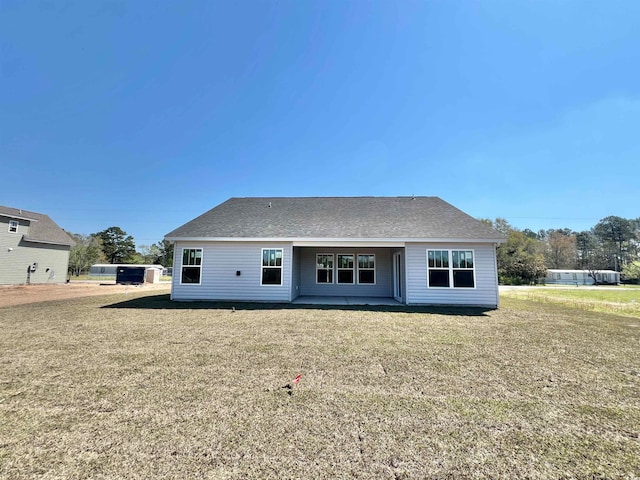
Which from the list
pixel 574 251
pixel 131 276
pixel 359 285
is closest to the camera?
pixel 359 285

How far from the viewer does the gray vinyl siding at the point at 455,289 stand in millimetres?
9984

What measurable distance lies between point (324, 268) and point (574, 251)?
58.8 m

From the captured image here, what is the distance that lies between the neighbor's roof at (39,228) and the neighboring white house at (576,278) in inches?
2091

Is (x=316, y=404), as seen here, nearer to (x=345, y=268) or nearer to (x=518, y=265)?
(x=345, y=268)

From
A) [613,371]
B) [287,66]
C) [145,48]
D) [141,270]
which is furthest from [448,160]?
[141,270]

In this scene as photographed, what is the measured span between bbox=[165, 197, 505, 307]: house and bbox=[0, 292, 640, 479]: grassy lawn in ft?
13.6

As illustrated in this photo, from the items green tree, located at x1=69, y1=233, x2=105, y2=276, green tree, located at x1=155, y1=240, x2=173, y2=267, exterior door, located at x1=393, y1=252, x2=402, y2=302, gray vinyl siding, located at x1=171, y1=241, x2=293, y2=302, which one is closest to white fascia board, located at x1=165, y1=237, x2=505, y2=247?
gray vinyl siding, located at x1=171, y1=241, x2=293, y2=302

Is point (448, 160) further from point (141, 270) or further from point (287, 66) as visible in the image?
point (141, 270)

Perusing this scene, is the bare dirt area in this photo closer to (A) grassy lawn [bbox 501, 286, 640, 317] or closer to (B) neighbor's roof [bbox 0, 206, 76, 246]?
(B) neighbor's roof [bbox 0, 206, 76, 246]

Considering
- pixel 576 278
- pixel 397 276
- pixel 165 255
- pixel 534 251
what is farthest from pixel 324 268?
pixel 165 255

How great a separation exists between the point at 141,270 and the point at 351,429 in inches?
940

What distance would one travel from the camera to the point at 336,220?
39.3 ft

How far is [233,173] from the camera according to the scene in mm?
20266

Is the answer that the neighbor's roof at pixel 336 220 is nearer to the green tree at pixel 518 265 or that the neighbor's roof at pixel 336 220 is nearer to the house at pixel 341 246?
the house at pixel 341 246
